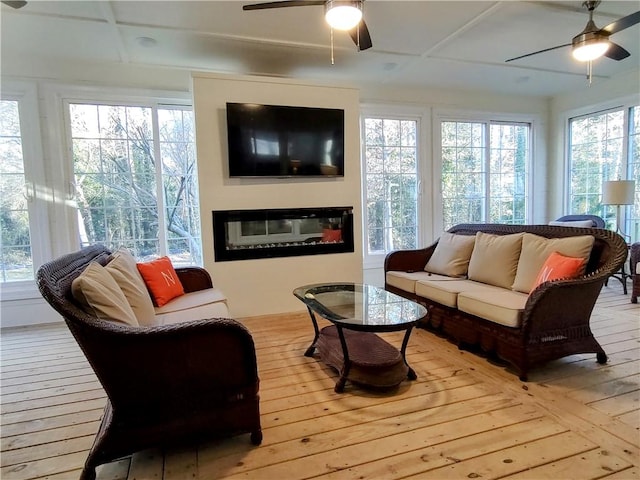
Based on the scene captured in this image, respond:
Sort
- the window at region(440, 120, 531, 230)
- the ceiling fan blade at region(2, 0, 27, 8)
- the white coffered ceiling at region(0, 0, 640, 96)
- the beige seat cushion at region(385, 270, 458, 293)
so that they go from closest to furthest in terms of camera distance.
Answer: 1. the ceiling fan blade at region(2, 0, 27, 8)
2. the white coffered ceiling at region(0, 0, 640, 96)
3. the beige seat cushion at region(385, 270, 458, 293)
4. the window at region(440, 120, 531, 230)

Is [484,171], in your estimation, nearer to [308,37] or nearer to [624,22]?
[624,22]

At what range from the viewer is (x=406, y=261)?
3.94m

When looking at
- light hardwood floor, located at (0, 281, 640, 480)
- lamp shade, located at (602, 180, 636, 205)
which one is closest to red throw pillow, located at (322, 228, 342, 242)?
light hardwood floor, located at (0, 281, 640, 480)

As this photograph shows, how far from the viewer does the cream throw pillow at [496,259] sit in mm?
3037

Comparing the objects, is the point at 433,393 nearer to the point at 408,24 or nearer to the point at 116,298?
the point at 116,298

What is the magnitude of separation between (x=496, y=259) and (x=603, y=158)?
3621 millimetres

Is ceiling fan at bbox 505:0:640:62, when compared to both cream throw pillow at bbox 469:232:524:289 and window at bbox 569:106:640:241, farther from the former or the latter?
window at bbox 569:106:640:241

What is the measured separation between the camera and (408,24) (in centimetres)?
330

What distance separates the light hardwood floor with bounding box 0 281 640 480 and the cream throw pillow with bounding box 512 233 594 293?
2.05 ft

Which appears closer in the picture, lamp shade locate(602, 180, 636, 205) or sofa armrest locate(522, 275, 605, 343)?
sofa armrest locate(522, 275, 605, 343)

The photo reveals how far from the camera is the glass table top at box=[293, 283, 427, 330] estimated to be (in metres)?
2.15

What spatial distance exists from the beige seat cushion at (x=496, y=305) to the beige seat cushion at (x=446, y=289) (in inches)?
3.3

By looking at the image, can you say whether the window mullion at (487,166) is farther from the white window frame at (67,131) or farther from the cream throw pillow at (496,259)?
the white window frame at (67,131)

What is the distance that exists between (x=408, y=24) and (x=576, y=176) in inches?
159
